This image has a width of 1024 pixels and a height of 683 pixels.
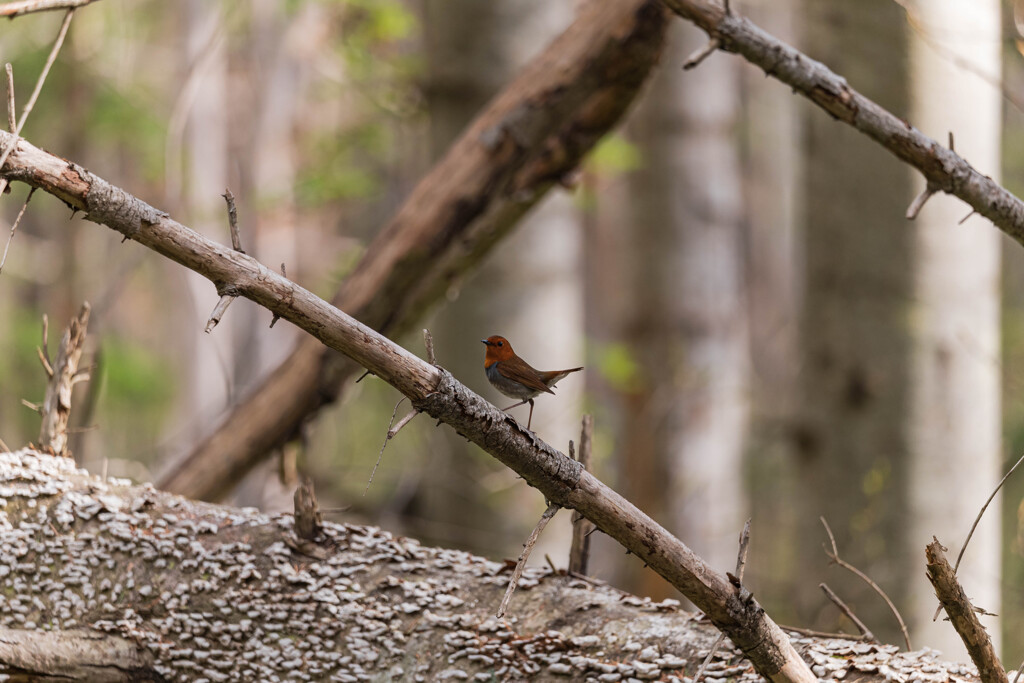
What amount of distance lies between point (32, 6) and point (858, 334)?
2.79 meters

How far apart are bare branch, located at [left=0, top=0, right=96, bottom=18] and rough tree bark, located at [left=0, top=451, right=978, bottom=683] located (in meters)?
1.27

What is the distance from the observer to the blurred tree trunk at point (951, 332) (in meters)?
2.89

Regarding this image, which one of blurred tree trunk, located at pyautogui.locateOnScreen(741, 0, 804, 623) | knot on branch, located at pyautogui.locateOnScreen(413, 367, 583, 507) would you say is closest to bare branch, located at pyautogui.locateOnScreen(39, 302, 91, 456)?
knot on branch, located at pyautogui.locateOnScreen(413, 367, 583, 507)

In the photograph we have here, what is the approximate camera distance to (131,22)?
41.0 feet

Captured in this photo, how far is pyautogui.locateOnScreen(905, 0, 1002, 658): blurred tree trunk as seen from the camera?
2887 millimetres

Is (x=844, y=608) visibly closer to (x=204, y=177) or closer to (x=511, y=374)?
(x=511, y=374)

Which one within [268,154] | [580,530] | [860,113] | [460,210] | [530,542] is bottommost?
[530,542]

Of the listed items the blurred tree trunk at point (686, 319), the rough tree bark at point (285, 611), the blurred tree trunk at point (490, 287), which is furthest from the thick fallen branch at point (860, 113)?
the blurred tree trunk at point (686, 319)

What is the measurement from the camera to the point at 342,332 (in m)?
1.30

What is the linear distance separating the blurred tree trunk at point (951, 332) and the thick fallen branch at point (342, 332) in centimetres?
191

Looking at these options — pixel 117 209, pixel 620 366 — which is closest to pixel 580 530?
pixel 117 209

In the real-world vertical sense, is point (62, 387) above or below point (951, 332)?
below

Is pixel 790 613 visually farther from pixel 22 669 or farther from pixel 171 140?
pixel 171 140

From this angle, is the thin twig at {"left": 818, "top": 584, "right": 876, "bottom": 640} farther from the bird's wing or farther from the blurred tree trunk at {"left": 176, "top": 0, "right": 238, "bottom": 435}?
the blurred tree trunk at {"left": 176, "top": 0, "right": 238, "bottom": 435}
